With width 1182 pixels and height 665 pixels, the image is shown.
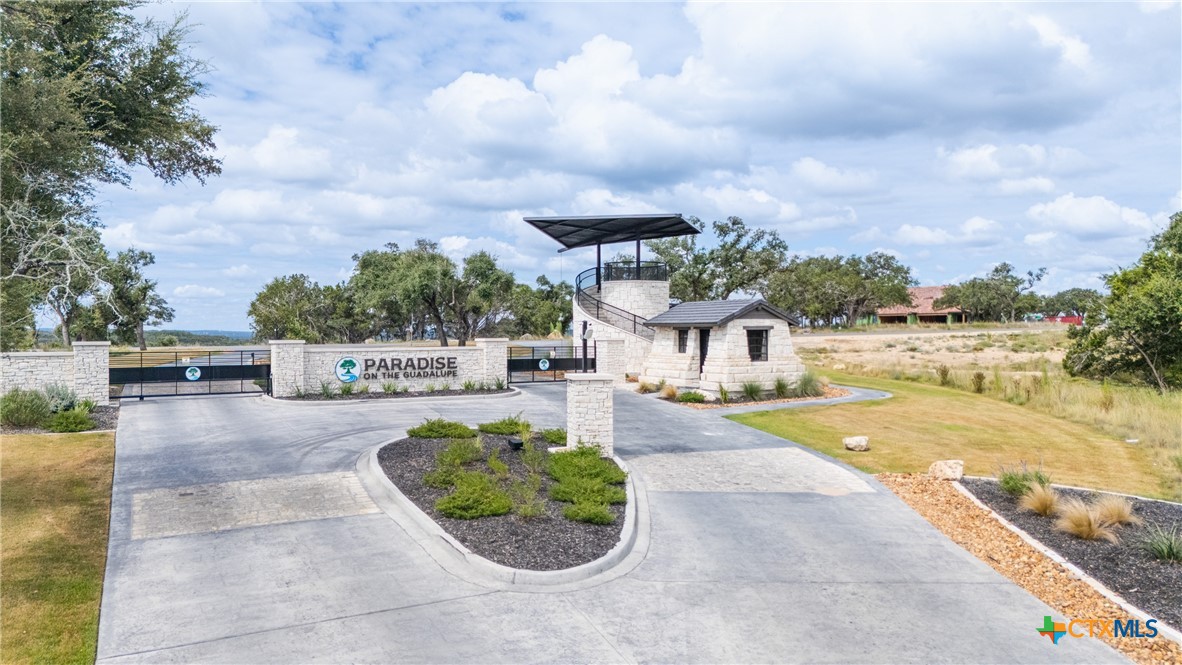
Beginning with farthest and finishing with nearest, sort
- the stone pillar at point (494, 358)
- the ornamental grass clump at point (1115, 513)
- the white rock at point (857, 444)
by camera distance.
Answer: the stone pillar at point (494, 358) < the white rock at point (857, 444) < the ornamental grass clump at point (1115, 513)

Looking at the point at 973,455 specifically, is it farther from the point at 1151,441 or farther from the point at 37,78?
the point at 37,78

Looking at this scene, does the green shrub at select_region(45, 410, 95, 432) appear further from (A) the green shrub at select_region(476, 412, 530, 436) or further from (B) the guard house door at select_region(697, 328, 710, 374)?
(B) the guard house door at select_region(697, 328, 710, 374)

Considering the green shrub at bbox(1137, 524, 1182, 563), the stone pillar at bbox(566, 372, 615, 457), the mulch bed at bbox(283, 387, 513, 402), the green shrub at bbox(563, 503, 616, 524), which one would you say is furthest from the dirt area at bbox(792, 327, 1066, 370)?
the green shrub at bbox(563, 503, 616, 524)

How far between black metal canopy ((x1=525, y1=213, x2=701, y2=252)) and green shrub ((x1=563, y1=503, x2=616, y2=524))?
21211mm

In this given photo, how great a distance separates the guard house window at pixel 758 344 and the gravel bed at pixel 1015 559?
40.8 feet

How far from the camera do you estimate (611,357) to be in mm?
30469

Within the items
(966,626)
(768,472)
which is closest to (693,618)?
(966,626)

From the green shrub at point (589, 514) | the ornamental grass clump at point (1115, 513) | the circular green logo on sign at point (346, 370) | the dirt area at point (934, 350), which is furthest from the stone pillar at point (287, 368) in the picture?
the dirt area at point (934, 350)

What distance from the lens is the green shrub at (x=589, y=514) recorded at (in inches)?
410

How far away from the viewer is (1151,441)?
712 inches

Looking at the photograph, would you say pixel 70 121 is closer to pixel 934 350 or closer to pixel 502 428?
pixel 502 428

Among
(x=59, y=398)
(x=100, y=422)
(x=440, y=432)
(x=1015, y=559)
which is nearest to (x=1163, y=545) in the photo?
(x=1015, y=559)

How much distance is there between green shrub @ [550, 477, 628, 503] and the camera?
37.1ft

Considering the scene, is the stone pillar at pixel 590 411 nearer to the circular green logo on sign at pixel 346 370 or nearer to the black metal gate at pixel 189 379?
the circular green logo on sign at pixel 346 370
